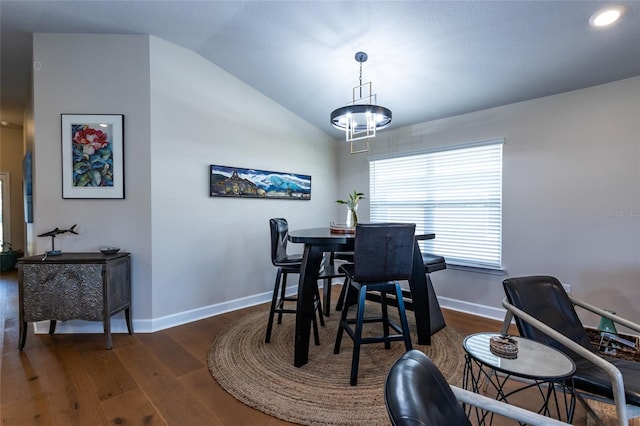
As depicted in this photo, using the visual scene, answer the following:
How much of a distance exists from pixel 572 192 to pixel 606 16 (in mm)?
1466

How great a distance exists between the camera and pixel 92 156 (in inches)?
111

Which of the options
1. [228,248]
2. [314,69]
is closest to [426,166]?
[314,69]

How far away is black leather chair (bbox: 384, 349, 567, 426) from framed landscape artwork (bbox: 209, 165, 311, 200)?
2928 mm

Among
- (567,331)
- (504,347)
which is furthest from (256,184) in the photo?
(567,331)

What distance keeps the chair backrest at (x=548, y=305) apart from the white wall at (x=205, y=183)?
2.76 metres

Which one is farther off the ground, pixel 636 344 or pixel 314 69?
A: pixel 314 69

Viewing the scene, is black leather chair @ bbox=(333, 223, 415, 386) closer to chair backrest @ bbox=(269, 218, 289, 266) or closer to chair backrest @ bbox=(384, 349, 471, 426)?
chair backrest @ bbox=(269, 218, 289, 266)

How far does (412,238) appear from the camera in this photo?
214 cm

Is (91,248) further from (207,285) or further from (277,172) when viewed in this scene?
(277,172)

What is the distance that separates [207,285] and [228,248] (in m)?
0.46

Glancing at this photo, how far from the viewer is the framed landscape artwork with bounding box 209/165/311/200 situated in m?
3.36

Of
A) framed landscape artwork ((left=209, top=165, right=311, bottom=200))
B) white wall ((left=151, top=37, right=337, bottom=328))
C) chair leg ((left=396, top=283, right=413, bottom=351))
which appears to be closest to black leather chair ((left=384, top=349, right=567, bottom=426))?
chair leg ((left=396, top=283, right=413, bottom=351))

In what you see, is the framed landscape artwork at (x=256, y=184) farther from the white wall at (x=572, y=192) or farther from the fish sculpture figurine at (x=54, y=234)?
the white wall at (x=572, y=192)

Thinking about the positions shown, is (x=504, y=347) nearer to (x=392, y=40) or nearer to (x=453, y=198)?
(x=392, y=40)
